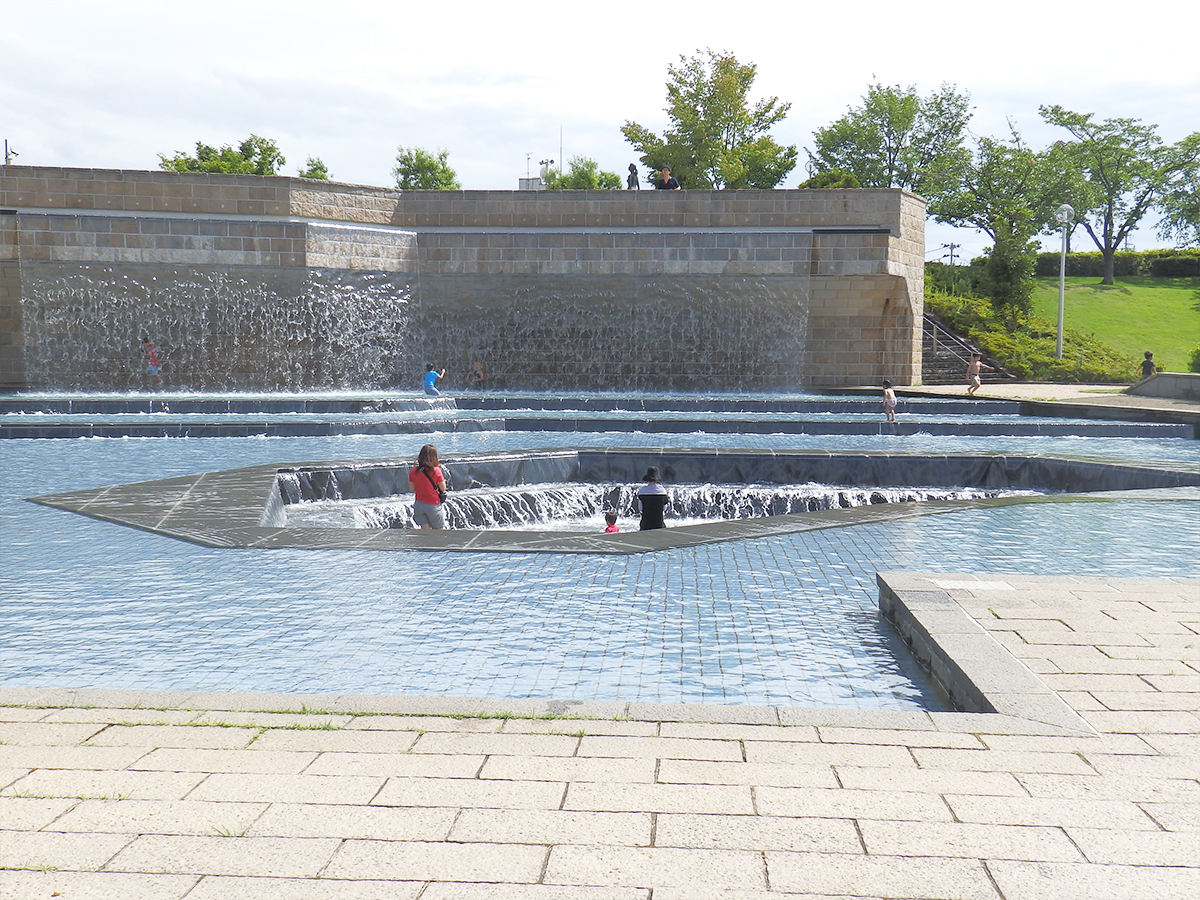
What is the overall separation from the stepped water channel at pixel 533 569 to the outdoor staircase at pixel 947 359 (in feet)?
46.2

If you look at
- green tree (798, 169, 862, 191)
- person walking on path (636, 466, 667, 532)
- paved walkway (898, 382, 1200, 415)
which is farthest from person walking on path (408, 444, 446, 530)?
green tree (798, 169, 862, 191)

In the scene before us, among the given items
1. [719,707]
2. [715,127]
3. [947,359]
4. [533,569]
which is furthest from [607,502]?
[715,127]

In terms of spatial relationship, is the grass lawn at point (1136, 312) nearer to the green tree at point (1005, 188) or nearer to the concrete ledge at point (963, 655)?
the green tree at point (1005, 188)

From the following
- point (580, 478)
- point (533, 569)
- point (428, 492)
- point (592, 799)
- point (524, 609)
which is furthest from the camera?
point (580, 478)

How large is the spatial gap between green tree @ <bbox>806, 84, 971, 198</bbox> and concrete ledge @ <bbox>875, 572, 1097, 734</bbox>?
46.0 metres

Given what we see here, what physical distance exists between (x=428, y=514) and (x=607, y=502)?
351 centimetres

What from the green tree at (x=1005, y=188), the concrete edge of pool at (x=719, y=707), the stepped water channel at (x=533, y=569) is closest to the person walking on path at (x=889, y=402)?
the stepped water channel at (x=533, y=569)

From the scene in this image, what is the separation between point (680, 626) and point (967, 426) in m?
12.3

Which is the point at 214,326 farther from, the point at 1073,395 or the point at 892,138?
the point at 892,138

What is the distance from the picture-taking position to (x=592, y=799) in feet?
9.41

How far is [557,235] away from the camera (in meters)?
25.0

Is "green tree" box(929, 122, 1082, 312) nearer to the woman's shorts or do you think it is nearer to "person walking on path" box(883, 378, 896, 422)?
"person walking on path" box(883, 378, 896, 422)

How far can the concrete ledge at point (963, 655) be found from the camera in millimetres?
3615

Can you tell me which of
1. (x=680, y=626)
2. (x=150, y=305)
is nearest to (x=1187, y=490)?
(x=680, y=626)
